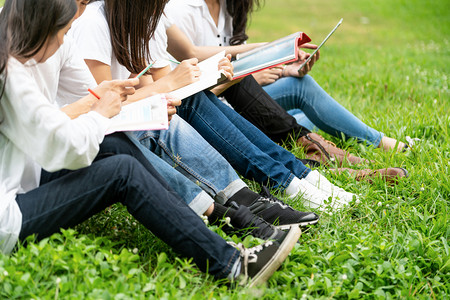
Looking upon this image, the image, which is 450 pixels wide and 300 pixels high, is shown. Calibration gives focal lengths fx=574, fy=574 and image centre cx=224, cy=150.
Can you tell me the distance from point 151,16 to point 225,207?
3.56 ft

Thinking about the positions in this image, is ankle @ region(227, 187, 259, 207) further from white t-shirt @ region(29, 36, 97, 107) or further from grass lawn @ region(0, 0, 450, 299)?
white t-shirt @ region(29, 36, 97, 107)

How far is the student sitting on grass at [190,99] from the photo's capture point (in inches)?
112

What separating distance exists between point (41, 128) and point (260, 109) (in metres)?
1.71

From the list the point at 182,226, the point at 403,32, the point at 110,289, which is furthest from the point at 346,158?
the point at 403,32

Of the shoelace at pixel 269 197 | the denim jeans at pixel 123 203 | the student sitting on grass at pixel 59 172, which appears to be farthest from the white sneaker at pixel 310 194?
the denim jeans at pixel 123 203

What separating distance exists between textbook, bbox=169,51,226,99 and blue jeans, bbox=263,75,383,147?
0.73m

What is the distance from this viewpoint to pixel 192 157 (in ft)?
8.86

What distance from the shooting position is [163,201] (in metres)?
2.16

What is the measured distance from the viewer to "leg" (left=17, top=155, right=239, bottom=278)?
208 centimetres

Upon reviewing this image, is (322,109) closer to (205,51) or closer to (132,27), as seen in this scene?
(205,51)

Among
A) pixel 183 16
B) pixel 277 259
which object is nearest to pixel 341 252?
pixel 277 259

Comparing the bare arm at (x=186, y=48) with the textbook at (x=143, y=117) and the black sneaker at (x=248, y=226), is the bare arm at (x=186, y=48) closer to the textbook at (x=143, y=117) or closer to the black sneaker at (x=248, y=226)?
the textbook at (x=143, y=117)

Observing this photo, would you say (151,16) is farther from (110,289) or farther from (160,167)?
(110,289)

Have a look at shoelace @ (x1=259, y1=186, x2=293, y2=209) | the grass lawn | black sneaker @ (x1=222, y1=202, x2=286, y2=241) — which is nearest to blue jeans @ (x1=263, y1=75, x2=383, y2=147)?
the grass lawn
